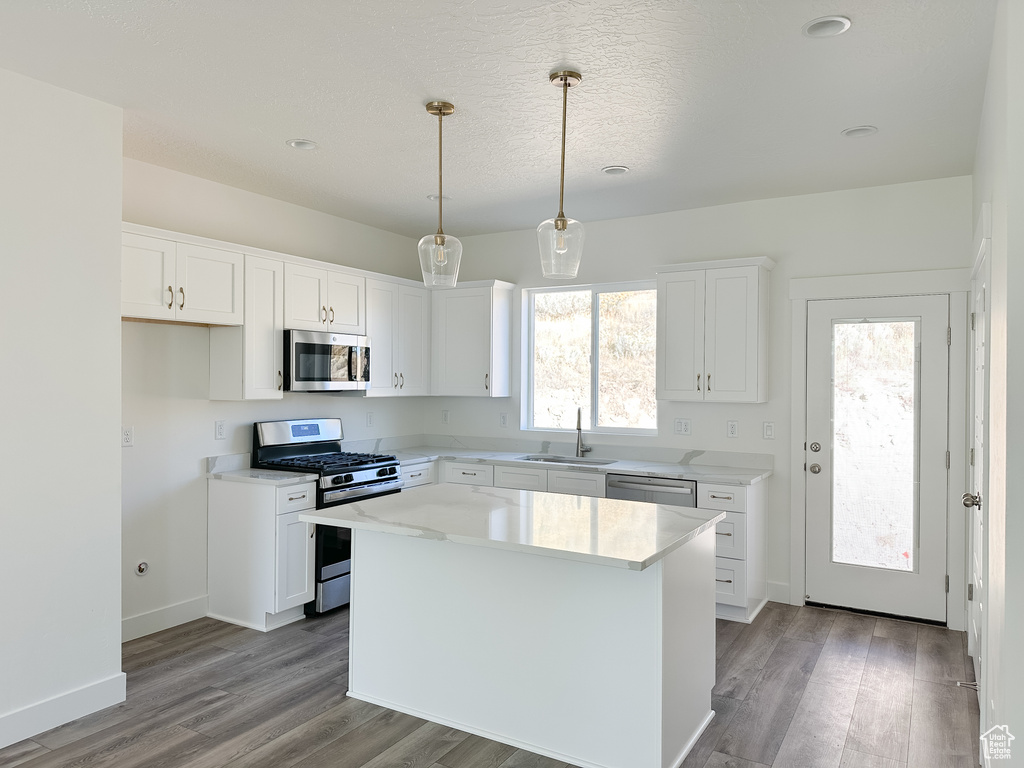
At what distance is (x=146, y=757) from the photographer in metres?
2.61

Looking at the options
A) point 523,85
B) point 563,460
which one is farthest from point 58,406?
point 563,460

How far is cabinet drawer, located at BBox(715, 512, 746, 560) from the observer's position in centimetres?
415

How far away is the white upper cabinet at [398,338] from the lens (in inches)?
198

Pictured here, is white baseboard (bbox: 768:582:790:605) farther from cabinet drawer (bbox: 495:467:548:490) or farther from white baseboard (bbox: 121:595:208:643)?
white baseboard (bbox: 121:595:208:643)

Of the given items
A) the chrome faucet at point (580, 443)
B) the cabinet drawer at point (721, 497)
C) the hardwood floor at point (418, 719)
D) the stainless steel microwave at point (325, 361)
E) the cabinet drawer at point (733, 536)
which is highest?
the stainless steel microwave at point (325, 361)

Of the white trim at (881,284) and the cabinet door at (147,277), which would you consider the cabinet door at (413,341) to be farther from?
the white trim at (881,284)

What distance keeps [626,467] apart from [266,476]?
7.46 ft

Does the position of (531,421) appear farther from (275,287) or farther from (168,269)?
(168,269)

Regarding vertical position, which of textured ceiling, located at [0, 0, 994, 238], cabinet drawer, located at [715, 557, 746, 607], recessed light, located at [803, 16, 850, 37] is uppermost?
textured ceiling, located at [0, 0, 994, 238]

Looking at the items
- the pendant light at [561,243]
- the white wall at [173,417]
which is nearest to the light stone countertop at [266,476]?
the white wall at [173,417]

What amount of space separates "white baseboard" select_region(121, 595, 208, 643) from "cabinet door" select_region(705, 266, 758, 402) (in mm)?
3453

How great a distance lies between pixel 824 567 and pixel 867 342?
1441 millimetres

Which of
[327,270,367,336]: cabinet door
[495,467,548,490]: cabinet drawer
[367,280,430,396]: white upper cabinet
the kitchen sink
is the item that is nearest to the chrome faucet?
the kitchen sink

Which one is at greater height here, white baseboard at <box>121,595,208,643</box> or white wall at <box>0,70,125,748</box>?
white wall at <box>0,70,125,748</box>
